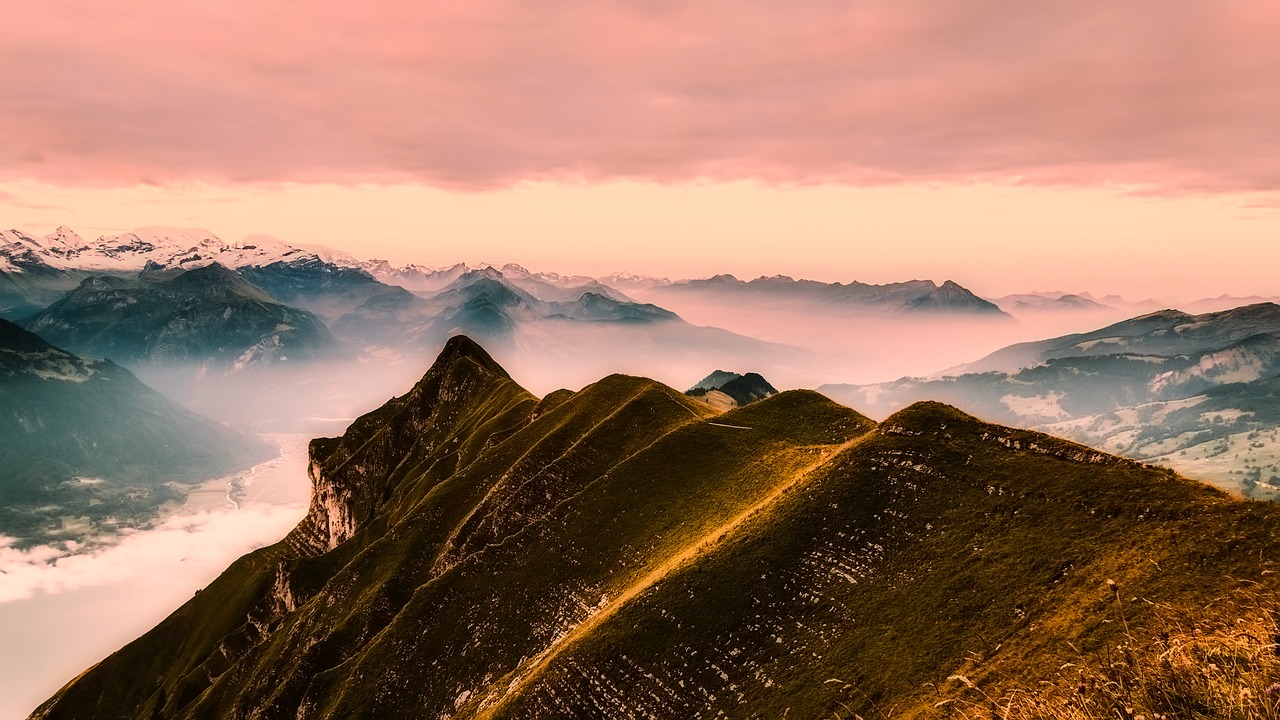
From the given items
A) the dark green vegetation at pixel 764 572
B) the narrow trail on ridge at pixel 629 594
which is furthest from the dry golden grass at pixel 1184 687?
the narrow trail on ridge at pixel 629 594

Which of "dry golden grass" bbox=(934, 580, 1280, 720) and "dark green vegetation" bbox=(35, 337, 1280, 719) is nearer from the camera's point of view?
"dry golden grass" bbox=(934, 580, 1280, 720)

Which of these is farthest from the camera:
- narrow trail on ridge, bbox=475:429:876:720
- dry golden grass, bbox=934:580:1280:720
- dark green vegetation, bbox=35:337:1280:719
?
narrow trail on ridge, bbox=475:429:876:720

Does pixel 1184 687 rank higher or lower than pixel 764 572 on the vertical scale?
higher

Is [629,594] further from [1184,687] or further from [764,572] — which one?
[1184,687]

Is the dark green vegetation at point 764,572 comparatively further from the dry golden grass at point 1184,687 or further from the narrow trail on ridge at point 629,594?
the dry golden grass at point 1184,687

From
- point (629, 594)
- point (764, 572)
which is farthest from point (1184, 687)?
point (629, 594)

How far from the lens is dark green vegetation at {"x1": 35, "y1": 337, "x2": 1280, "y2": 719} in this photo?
42.1 meters

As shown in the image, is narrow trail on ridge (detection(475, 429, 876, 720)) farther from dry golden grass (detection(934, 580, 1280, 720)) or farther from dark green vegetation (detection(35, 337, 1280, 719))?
dry golden grass (detection(934, 580, 1280, 720))

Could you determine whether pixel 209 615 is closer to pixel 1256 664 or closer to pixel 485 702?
pixel 485 702

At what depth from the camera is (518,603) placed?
8162 cm

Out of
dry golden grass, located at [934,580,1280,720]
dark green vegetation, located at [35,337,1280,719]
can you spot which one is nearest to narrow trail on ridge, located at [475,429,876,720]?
dark green vegetation, located at [35,337,1280,719]

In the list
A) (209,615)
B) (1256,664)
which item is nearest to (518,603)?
(1256,664)

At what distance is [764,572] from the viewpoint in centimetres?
5916

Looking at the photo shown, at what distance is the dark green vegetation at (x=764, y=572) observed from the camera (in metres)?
42.1
